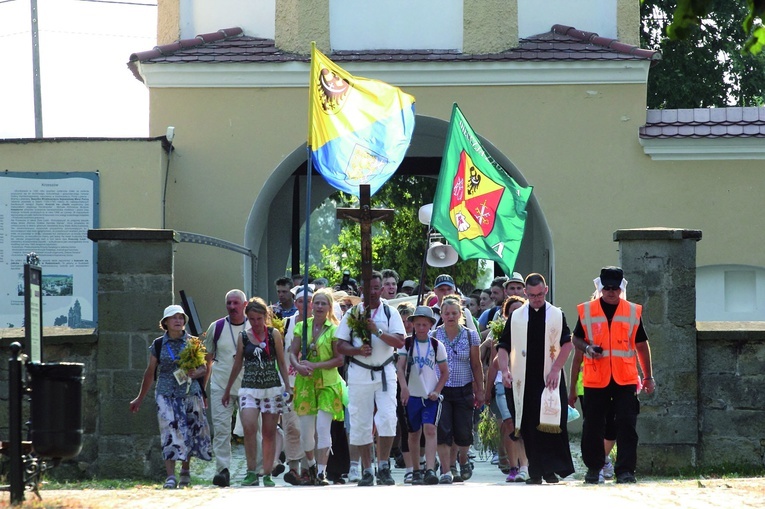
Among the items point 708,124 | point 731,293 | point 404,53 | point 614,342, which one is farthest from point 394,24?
point 614,342

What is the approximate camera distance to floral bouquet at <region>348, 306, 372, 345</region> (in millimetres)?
12008

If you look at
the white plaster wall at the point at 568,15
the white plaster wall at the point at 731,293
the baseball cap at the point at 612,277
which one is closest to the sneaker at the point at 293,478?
the baseball cap at the point at 612,277

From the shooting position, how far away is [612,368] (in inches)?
437

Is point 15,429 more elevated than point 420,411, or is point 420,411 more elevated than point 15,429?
point 15,429

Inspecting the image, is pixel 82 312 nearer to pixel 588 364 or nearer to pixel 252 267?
pixel 252 267

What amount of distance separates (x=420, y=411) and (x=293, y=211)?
10.2m

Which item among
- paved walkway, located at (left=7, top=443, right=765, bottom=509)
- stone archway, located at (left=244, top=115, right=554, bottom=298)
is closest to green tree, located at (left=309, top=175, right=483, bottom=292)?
stone archway, located at (left=244, top=115, right=554, bottom=298)

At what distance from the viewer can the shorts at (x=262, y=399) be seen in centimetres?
1227

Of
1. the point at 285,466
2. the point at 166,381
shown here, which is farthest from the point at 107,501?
the point at 285,466

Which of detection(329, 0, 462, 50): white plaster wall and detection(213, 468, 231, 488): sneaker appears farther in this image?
detection(329, 0, 462, 50): white plaster wall

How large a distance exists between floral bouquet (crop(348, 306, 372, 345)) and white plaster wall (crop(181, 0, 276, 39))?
791 cm

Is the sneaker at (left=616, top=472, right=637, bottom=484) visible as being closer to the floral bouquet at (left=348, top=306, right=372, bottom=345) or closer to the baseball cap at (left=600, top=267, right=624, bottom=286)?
the baseball cap at (left=600, top=267, right=624, bottom=286)

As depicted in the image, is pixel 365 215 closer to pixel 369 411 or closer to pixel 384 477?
pixel 369 411

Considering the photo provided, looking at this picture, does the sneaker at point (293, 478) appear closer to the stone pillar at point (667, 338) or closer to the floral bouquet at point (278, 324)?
the floral bouquet at point (278, 324)
